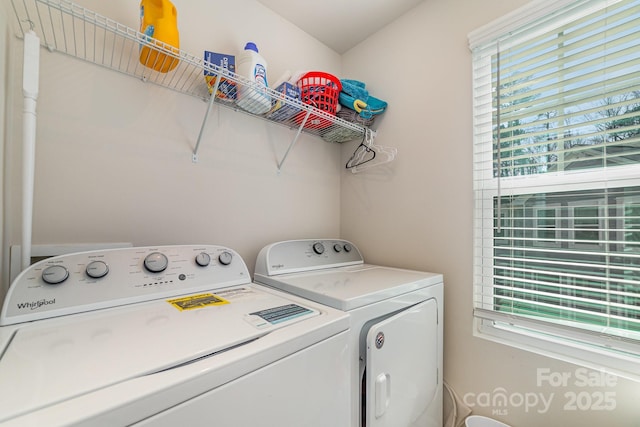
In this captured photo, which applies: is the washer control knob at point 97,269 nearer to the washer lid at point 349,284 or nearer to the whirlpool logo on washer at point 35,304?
the whirlpool logo on washer at point 35,304

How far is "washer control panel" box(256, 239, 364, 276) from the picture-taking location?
4.36ft

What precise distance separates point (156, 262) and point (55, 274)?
0.26 m

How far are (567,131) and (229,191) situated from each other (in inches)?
62.4

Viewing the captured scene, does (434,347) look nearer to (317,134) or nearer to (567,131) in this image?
(567,131)

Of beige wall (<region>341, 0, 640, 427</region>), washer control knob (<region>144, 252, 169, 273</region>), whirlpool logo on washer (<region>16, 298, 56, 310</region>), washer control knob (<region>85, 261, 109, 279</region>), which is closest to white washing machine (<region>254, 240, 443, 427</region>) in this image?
beige wall (<region>341, 0, 640, 427</region>)

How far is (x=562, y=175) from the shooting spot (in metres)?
1.13

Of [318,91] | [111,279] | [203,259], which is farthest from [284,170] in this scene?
[111,279]

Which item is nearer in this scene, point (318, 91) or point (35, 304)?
point (35, 304)

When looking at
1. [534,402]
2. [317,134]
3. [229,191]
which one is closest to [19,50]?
[229,191]

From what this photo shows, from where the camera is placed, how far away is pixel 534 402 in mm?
1140

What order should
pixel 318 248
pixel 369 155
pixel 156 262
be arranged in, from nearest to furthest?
pixel 156 262 → pixel 318 248 → pixel 369 155

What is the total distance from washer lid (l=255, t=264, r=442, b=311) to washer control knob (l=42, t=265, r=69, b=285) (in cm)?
71

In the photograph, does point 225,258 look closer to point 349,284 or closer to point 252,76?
point 349,284

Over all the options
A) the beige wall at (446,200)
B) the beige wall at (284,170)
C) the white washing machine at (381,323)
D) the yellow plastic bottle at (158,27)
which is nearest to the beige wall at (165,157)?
the beige wall at (284,170)
